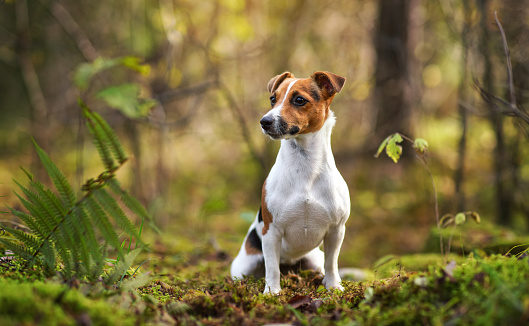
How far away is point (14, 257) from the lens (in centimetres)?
346

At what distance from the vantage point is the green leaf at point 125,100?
20.1 ft

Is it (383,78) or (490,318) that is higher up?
(383,78)

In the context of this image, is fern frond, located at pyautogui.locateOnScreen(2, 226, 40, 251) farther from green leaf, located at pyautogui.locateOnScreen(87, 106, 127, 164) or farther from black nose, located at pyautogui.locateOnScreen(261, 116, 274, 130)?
black nose, located at pyautogui.locateOnScreen(261, 116, 274, 130)

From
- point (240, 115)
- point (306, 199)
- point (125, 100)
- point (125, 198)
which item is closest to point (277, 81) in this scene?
point (306, 199)

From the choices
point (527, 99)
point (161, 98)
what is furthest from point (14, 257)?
point (527, 99)

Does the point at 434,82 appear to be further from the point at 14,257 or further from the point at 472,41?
the point at 14,257

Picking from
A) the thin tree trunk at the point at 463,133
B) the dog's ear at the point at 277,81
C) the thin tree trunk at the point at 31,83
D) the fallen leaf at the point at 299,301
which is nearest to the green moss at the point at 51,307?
the fallen leaf at the point at 299,301

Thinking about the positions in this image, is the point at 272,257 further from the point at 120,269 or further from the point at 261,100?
the point at 261,100

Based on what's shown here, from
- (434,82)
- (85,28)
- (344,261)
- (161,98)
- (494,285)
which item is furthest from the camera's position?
(434,82)

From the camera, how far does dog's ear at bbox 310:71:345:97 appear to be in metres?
3.98

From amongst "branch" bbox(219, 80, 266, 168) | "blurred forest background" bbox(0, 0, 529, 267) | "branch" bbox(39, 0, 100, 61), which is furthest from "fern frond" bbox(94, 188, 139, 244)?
"branch" bbox(39, 0, 100, 61)

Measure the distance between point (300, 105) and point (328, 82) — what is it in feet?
1.32

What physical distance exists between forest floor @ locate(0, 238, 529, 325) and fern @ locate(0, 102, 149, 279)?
0.57 feet

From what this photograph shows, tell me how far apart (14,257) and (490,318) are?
11.3 feet
